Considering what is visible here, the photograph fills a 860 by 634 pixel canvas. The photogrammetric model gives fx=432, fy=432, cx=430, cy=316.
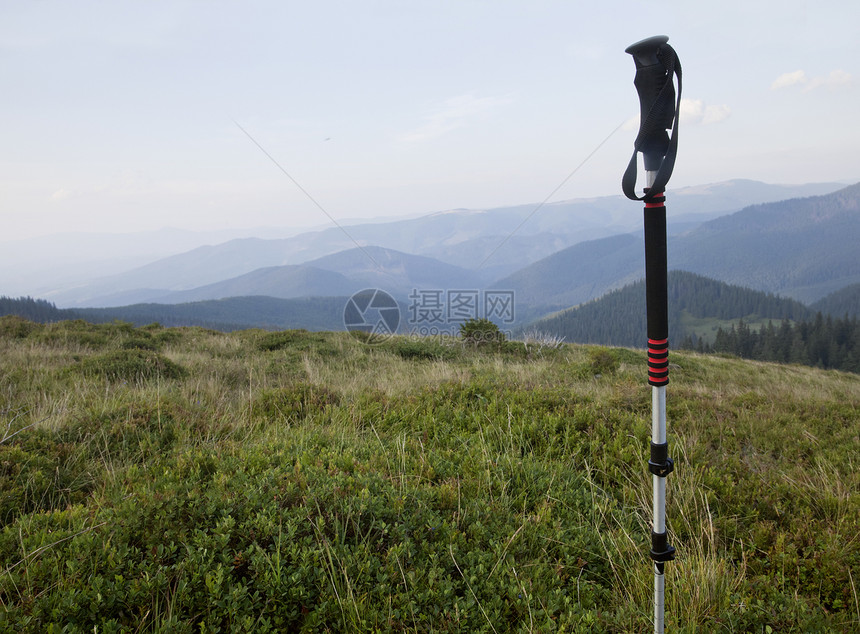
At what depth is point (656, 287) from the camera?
2221 millimetres

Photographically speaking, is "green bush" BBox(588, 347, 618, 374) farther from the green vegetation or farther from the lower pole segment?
the green vegetation

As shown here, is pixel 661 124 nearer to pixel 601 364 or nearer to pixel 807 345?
pixel 601 364

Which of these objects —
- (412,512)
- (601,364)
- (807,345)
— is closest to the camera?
(412,512)

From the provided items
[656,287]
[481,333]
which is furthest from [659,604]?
[481,333]

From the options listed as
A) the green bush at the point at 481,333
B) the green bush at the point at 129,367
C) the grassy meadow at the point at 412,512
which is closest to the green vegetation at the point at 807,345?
the green bush at the point at 481,333

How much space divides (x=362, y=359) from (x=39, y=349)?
7164mm

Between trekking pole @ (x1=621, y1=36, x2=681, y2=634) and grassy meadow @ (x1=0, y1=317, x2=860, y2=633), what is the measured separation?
0.70m

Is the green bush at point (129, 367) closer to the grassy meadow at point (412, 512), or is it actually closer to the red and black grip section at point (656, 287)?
the grassy meadow at point (412, 512)

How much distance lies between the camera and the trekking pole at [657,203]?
2.11 m

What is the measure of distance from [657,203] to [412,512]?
2.63 m

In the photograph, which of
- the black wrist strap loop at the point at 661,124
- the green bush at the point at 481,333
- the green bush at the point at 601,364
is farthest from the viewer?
the green bush at the point at 481,333

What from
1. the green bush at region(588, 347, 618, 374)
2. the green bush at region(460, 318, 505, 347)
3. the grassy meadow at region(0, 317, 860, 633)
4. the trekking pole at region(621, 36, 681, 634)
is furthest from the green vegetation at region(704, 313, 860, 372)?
the trekking pole at region(621, 36, 681, 634)

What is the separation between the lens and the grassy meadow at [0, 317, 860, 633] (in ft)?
7.86

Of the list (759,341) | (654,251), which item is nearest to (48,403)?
(654,251)
